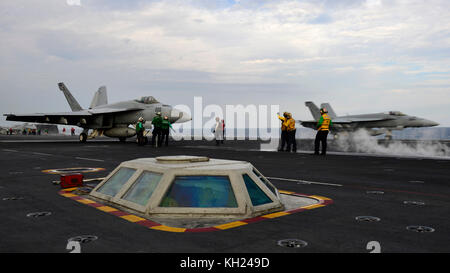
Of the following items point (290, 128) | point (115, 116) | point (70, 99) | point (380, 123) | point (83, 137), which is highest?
point (70, 99)

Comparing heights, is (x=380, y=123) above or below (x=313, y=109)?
below

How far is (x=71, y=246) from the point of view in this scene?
12.6 ft

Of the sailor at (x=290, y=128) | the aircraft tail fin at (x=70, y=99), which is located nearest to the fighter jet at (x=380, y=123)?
the sailor at (x=290, y=128)

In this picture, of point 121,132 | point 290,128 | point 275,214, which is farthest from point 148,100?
point 275,214

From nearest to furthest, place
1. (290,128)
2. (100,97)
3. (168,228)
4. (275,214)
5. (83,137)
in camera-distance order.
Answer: (168,228)
(275,214)
(290,128)
(83,137)
(100,97)

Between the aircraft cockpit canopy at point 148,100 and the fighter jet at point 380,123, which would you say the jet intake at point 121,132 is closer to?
the aircraft cockpit canopy at point 148,100

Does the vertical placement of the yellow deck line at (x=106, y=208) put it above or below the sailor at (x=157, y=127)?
below

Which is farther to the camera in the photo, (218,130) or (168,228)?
(218,130)

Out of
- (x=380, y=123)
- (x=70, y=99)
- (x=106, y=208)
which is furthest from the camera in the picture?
(x=380, y=123)

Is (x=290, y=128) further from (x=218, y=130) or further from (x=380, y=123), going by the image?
(x=380, y=123)

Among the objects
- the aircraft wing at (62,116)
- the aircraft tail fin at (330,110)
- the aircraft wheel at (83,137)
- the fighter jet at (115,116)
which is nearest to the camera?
the fighter jet at (115,116)

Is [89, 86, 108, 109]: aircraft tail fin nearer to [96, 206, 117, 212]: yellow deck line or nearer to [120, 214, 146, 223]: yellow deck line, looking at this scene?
[96, 206, 117, 212]: yellow deck line

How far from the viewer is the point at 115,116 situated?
28.5 m

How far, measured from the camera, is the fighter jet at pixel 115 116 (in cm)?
2697
